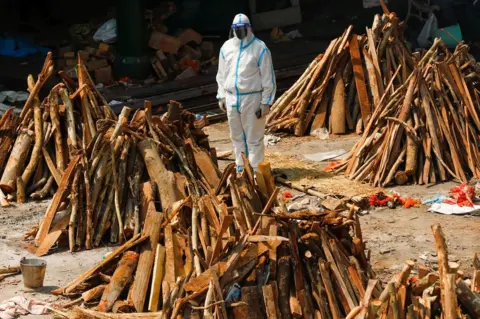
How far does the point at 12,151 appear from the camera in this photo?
1316cm

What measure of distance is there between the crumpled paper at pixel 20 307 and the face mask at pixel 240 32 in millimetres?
4982

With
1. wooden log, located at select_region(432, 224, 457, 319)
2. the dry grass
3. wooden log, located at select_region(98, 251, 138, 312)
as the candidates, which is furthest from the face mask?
wooden log, located at select_region(432, 224, 457, 319)

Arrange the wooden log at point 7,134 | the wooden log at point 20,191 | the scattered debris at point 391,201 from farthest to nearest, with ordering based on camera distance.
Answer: the wooden log at point 7,134, the wooden log at point 20,191, the scattered debris at point 391,201

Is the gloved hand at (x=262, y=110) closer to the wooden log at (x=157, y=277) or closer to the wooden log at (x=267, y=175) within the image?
the wooden log at (x=267, y=175)

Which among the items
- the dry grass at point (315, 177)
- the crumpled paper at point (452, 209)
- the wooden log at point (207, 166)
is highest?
the wooden log at point (207, 166)

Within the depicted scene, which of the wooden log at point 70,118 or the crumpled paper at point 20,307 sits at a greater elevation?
the wooden log at point 70,118

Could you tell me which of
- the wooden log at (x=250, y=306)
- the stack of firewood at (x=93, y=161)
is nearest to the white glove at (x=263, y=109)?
the stack of firewood at (x=93, y=161)

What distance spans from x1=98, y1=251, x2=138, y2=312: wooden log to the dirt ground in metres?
0.65

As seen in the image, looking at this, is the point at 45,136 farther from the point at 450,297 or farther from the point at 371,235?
the point at 450,297

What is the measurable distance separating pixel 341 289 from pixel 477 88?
25.5 ft

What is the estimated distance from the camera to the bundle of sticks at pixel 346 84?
16016 millimetres

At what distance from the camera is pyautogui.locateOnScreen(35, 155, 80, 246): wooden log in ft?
36.3

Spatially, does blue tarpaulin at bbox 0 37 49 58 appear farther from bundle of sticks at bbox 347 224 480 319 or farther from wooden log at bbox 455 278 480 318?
wooden log at bbox 455 278 480 318

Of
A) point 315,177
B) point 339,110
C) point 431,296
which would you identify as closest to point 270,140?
point 339,110
